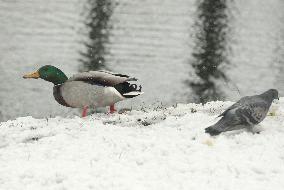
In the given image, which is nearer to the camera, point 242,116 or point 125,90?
point 242,116

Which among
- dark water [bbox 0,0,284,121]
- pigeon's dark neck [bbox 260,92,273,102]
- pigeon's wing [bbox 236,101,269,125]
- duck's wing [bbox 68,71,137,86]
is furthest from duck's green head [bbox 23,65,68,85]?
pigeon's dark neck [bbox 260,92,273,102]

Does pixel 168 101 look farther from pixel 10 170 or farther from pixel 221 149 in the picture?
pixel 10 170

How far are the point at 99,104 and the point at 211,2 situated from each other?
3423 centimetres

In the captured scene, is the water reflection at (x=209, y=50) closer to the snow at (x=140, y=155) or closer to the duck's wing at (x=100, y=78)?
the duck's wing at (x=100, y=78)

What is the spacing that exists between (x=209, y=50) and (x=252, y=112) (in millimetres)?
19011

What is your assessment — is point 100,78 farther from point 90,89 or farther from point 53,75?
point 53,75

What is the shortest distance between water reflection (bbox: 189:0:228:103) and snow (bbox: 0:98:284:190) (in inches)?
397

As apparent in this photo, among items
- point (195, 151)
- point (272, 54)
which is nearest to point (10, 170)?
point (195, 151)

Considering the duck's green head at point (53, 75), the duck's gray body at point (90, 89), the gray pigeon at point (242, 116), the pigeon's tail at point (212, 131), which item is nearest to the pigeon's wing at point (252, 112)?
the gray pigeon at point (242, 116)

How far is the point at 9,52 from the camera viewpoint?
28.0 metres

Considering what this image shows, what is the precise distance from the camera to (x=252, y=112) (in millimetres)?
11758

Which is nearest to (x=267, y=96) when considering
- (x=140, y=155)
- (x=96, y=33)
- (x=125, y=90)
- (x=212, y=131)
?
(x=212, y=131)

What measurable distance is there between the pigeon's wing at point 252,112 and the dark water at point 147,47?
9070mm

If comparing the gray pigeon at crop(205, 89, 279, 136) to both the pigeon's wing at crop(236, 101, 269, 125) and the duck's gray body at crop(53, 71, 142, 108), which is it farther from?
the duck's gray body at crop(53, 71, 142, 108)
